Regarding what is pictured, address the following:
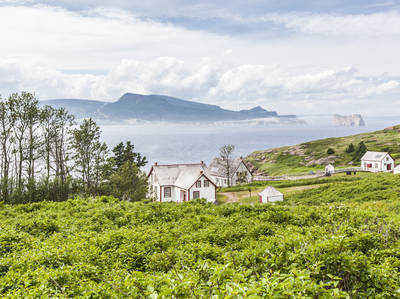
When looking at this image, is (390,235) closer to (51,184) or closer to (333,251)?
(333,251)

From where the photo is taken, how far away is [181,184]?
47.1m

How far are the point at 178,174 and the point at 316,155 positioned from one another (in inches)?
2443

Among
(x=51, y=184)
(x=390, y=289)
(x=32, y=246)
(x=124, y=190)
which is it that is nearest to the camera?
(x=390, y=289)

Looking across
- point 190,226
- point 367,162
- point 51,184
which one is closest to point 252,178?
point 367,162

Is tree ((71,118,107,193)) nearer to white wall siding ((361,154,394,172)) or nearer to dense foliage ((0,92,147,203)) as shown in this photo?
dense foliage ((0,92,147,203))

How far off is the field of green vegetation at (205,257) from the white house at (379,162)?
5919 centimetres

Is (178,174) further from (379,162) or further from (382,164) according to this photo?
(382,164)

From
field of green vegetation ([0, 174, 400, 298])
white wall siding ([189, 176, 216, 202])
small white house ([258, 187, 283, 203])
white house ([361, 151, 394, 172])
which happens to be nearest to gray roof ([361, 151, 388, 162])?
white house ([361, 151, 394, 172])

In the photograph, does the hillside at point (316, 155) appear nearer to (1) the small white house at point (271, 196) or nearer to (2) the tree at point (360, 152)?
(2) the tree at point (360, 152)

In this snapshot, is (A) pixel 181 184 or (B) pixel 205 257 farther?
(A) pixel 181 184

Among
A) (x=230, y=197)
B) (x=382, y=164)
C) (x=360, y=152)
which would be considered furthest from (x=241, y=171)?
(x=360, y=152)

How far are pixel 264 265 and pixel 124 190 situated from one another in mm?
37166

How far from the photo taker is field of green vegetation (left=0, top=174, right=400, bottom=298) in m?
4.43

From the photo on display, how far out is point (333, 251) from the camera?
5762 millimetres
